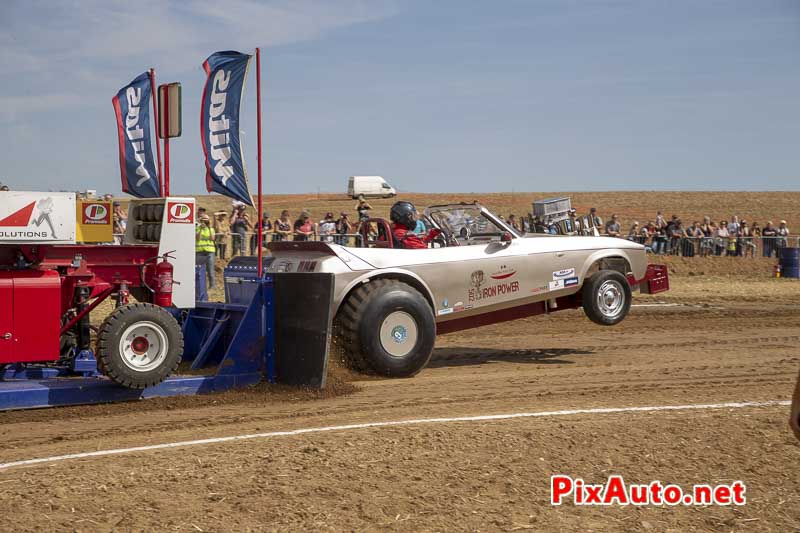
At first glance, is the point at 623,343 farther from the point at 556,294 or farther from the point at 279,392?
the point at 279,392

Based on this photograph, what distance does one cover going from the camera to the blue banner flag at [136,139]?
468 inches

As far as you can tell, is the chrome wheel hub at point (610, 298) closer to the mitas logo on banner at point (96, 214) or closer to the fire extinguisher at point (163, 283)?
the fire extinguisher at point (163, 283)

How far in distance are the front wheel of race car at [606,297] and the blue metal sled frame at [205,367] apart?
3839mm

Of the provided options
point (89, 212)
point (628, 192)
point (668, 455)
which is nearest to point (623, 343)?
point (668, 455)

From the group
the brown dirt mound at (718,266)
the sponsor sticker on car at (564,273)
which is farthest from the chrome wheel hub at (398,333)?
the brown dirt mound at (718,266)

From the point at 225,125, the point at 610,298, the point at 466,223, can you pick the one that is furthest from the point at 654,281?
the point at 225,125

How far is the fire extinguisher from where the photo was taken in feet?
25.4

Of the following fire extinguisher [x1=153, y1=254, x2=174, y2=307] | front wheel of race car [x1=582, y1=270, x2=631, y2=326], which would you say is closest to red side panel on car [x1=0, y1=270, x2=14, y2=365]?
fire extinguisher [x1=153, y1=254, x2=174, y2=307]

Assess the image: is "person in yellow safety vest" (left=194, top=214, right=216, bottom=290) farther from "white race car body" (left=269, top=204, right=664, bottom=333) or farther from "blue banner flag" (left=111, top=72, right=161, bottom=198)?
"white race car body" (left=269, top=204, right=664, bottom=333)

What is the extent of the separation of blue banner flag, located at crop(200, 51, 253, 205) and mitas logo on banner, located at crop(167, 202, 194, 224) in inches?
75.8

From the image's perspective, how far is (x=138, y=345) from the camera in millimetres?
7457

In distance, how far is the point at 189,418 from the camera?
281 inches

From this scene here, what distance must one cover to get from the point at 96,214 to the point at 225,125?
294 centimetres

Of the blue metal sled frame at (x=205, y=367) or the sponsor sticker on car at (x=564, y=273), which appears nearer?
the blue metal sled frame at (x=205, y=367)
